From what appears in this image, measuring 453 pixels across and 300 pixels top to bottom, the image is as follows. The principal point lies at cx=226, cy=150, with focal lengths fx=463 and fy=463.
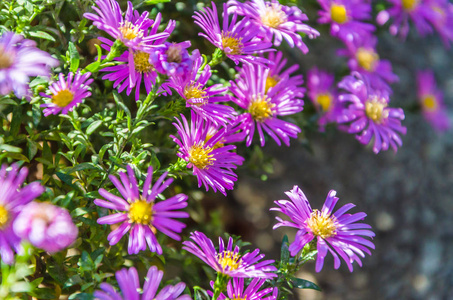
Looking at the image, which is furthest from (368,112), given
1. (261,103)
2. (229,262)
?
(229,262)

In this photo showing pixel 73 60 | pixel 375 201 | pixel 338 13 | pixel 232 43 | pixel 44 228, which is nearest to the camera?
pixel 44 228

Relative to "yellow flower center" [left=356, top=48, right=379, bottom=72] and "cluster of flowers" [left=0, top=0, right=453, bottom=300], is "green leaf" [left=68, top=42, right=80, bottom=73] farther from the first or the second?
"yellow flower center" [left=356, top=48, right=379, bottom=72]

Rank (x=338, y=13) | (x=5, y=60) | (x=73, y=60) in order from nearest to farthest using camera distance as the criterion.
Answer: (x=5, y=60)
(x=73, y=60)
(x=338, y=13)

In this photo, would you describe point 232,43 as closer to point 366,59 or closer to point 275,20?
point 275,20

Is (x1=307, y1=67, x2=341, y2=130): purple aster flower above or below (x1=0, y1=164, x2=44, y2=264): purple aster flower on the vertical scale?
below

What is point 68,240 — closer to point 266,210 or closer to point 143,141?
point 143,141

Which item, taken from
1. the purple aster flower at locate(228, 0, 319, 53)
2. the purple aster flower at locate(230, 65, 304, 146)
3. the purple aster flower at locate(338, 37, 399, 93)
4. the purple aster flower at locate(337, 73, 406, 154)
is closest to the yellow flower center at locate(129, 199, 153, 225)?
the purple aster flower at locate(230, 65, 304, 146)
